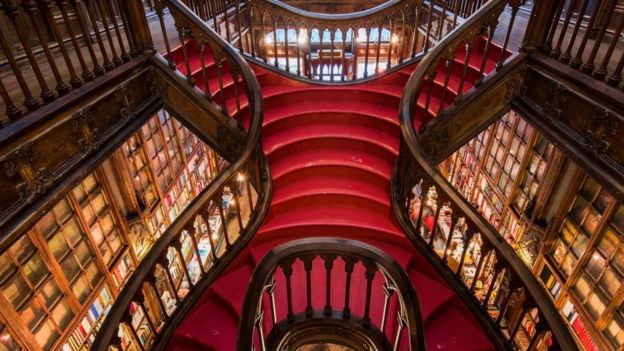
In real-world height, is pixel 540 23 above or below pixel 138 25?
below

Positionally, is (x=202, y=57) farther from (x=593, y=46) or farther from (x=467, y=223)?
(x=593, y=46)

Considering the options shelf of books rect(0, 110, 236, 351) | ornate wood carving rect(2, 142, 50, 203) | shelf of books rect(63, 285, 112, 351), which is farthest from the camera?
shelf of books rect(63, 285, 112, 351)

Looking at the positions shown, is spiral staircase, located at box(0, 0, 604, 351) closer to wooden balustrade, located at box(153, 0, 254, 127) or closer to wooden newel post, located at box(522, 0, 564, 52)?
wooden balustrade, located at box(153, 0, 254, 127)

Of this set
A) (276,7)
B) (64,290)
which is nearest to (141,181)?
(64,290)

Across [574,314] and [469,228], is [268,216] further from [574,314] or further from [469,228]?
[574,314]

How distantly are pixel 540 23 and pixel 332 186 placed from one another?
1979 millimetres

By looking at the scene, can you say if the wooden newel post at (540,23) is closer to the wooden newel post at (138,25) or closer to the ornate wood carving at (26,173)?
the wooden newel post at (138,25)

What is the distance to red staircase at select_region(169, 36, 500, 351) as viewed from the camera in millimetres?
2402

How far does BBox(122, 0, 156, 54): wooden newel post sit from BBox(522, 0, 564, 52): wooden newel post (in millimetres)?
2879

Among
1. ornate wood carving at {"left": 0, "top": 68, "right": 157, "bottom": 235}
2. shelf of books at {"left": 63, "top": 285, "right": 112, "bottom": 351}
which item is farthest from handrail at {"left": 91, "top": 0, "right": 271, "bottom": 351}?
shelf of books at {"left": 63, "top": 285, "right": 112, "bottom": 351}

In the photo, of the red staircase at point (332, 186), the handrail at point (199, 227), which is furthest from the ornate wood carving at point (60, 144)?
the red staircase at point (332, 186)

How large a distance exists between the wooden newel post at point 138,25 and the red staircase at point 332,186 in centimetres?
76

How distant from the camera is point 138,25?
2.75m

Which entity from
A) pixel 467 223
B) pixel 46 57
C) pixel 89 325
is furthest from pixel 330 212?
pixel 89 325
